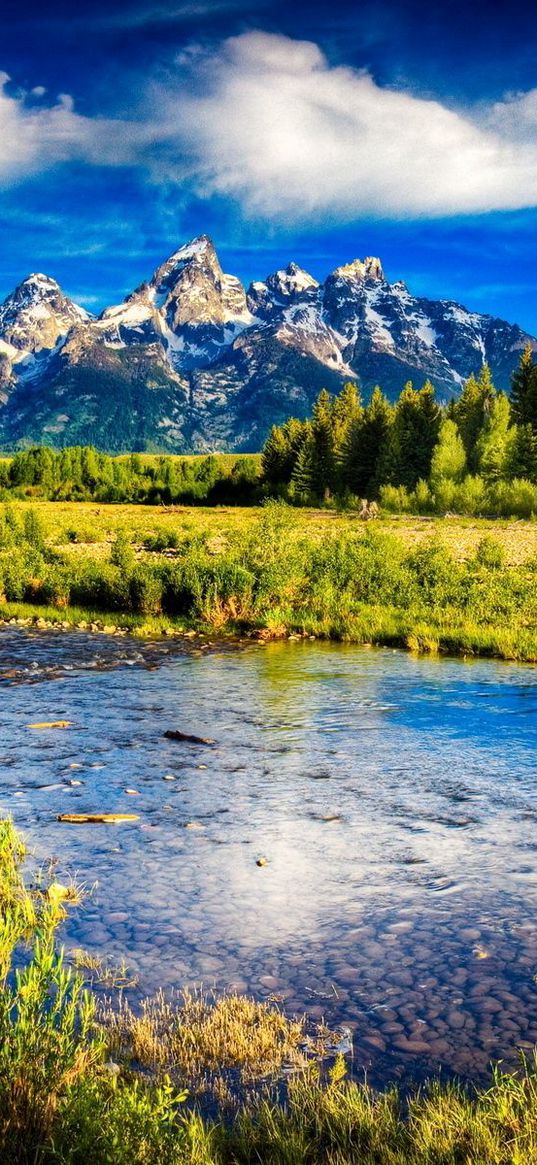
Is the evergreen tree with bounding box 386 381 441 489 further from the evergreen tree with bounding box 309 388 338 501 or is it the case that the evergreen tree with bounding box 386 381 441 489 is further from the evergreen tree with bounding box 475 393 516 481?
the evergreen tree with bounding box 309 388 338 501

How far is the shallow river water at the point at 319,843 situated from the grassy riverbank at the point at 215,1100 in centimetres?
54

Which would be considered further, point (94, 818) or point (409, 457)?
point (409, 457)

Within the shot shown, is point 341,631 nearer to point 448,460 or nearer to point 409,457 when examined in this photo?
point 448,460

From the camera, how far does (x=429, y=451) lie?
324ft

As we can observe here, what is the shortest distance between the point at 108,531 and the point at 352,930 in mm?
61152

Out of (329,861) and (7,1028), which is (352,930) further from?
(7,1028)

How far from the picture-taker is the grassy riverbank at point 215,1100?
15.5ft

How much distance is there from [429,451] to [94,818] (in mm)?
90957

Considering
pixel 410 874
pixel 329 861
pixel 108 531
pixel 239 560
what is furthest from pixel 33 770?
pixel 108 531

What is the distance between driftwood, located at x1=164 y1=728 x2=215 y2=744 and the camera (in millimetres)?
16125

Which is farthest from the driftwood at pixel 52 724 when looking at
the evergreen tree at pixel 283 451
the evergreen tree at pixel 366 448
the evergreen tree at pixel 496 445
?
the evergreen tree at pixel 283 451

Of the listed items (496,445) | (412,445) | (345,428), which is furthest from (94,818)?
(345,428)

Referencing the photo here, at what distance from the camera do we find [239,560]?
32.4m

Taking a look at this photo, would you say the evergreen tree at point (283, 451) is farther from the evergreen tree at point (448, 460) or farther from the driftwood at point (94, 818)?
the driftwood at point (94, 818)
